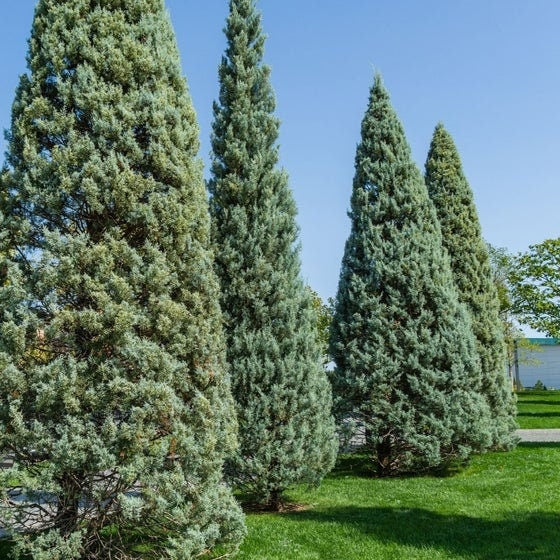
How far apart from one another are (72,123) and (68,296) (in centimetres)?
168

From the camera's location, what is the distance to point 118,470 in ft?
17.4

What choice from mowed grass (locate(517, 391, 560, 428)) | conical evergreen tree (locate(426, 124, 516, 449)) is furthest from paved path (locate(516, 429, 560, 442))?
conical evergreen tree (locate(426, 124, 516, 449))

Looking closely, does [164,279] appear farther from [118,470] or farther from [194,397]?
[118,470]

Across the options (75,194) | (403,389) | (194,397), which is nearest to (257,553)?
(194,397)

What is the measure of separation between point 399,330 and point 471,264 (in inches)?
182

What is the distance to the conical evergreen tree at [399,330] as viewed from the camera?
445 inches

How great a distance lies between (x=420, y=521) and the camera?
794 centimetres

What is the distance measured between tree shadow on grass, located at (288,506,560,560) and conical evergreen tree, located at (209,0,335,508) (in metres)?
0.84

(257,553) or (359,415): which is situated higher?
(359,415)

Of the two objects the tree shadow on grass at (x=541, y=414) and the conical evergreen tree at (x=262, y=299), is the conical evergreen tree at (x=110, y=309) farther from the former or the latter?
the tree shadow on grass at (x=541, y=414)

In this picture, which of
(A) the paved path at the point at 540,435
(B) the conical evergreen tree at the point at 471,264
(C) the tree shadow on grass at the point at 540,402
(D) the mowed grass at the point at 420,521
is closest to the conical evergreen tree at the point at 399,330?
(D) the mowed grass at the point at 420,521

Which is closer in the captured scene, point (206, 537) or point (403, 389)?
point (206, 537)

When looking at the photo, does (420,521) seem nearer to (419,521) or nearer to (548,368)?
(419,521)

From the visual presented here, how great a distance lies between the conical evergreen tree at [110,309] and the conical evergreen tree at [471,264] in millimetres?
10000
